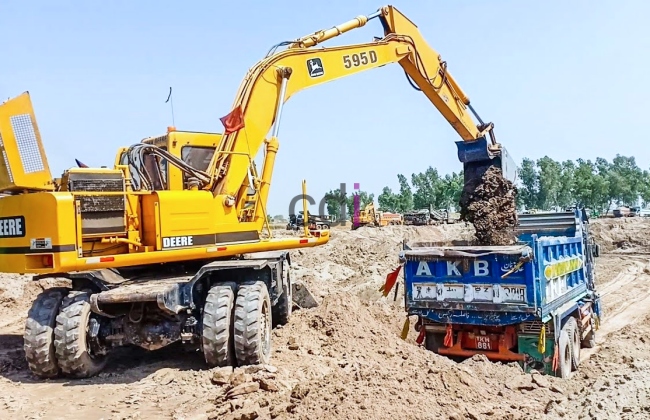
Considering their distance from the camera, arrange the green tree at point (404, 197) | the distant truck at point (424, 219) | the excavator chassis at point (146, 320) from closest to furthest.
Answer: the excavator chassis at point (146, 320), the distant truck at point (424, 219), the green tree at point (404, 197)

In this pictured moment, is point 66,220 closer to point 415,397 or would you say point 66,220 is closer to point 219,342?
point 219,342

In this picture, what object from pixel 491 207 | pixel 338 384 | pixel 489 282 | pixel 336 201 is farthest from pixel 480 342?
pixel 336 201

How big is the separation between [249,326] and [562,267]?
4209 mm

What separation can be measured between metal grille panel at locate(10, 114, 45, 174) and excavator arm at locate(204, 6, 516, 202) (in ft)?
6.77

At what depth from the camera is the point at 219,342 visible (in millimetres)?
6516

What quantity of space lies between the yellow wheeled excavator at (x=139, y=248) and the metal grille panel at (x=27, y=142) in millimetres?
11

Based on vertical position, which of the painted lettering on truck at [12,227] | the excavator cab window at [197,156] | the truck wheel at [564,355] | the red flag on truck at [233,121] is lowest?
the truck wheel at [564,355]

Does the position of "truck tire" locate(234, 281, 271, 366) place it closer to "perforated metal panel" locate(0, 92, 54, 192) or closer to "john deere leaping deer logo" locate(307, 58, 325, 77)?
"perforated metal panel" locate(0, 92, 54, 192)

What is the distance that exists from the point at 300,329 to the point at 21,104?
4.65 meters

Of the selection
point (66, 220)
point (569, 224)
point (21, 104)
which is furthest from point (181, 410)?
point (569, 224)

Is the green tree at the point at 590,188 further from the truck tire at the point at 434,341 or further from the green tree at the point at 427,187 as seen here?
the truck tire at the point at 434,341

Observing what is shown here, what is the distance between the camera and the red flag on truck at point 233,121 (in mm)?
7930

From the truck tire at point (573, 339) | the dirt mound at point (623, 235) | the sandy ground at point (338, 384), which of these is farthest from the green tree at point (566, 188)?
the truck tire at point (573, 339)

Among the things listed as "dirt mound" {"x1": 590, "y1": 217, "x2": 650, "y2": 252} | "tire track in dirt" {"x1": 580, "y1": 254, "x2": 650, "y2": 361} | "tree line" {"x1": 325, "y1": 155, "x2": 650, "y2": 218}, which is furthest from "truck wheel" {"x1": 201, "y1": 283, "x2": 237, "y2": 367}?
"tree line" {"x1": 325, "y1": 155, "x2": 650, "y2": 218}
